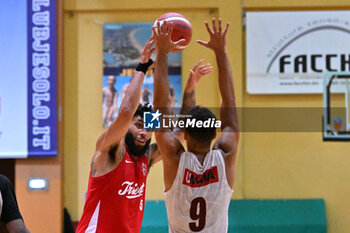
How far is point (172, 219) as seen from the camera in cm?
311

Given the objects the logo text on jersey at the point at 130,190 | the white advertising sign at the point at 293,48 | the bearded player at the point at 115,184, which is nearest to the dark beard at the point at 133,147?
the bearded player at the point at 115,184

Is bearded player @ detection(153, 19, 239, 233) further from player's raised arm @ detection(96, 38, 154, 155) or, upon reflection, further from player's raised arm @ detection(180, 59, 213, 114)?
player's raised arm @ detection(180, 59, 213, 114)

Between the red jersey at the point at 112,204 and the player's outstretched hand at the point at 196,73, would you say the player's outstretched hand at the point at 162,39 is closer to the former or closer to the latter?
the player's outstretched hand at the point at 196,73

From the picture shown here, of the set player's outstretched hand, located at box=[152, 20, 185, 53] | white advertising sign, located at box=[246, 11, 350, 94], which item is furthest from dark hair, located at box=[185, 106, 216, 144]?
white advertising sign, located at box=[246, 11, 350, 94]

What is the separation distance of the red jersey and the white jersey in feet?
2.96

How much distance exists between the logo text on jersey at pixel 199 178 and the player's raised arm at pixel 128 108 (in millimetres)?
840

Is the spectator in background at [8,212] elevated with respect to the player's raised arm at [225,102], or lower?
lower

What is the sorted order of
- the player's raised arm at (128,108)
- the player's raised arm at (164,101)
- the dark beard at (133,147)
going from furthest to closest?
the dark beard at (133,147), the player's raised arm at (128,108), the player's raised arm at (164,101)

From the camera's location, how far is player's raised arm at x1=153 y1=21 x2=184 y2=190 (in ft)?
9.98

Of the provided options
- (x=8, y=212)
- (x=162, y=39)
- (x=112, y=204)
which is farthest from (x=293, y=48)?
(x=8, y=212)

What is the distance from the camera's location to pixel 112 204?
12.8ft

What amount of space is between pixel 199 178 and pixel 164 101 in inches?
21.2

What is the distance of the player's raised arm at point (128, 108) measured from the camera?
12.1ft

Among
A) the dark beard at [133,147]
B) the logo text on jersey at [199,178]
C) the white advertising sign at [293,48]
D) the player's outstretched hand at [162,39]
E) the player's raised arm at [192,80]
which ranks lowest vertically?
the logo text on jersey at [199,178]
